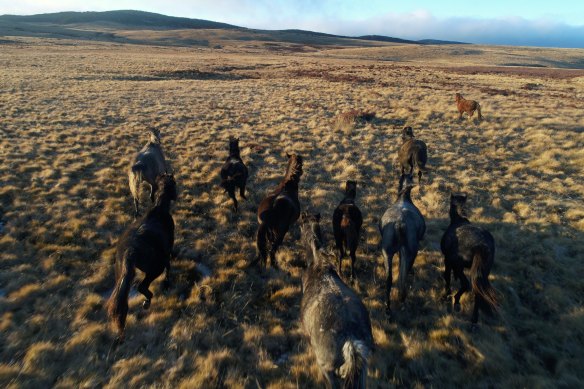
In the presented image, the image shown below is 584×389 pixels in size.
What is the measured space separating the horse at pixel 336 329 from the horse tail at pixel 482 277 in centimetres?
233

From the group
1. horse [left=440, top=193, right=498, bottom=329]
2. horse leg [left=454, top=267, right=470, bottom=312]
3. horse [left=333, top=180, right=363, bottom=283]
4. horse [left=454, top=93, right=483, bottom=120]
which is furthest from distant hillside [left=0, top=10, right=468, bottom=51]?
horse leg [left=454, top=267, right=470, bottom=312]

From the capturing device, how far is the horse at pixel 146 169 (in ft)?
29.7

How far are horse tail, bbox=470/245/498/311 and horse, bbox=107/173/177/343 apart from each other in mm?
5457

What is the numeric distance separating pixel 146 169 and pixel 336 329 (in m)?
7.54

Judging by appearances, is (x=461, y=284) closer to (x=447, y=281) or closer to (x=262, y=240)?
(x=447, y=281)

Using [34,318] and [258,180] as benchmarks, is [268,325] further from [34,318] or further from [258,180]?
[258,180]

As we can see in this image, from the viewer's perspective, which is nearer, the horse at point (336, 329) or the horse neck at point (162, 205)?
the horse at point (336, 329)

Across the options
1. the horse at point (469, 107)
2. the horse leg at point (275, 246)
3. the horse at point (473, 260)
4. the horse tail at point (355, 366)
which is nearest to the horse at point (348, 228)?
the horse leg at point (275, 246)

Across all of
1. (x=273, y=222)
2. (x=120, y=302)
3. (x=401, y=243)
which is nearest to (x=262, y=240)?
(x=273, y=222)

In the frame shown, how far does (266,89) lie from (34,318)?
91.2 ft

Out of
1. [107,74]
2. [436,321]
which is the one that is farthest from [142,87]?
[436,321]

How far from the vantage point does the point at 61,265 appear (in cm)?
701

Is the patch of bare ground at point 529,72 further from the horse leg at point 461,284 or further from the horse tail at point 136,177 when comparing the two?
the horse tail at point 136,177

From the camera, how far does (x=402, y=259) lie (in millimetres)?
6074
